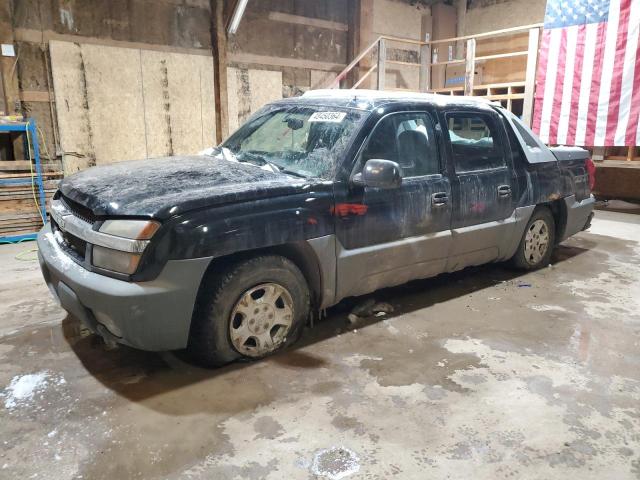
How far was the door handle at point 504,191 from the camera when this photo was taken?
13.6 ft

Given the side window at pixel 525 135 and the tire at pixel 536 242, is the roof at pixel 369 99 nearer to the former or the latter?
the side window at pixel 525 135

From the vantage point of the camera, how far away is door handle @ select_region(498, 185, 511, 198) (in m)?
4.16

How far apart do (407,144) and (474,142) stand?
2.72ft

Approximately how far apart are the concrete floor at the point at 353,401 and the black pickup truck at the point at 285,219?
337 mm

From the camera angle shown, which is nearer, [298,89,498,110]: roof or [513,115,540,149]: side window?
[298,89,498,110]: roof

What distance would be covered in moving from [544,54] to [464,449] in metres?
8.35

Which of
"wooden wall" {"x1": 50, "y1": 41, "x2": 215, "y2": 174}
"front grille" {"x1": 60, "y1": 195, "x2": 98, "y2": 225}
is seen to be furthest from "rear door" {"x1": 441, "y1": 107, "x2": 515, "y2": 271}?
"wooden wall" {"x1": 50, "y1": 41, "x2": 215, "y2": 174}

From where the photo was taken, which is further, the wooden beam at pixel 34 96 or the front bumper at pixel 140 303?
the wooden beam at pixel 34 96

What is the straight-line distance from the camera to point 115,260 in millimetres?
2510

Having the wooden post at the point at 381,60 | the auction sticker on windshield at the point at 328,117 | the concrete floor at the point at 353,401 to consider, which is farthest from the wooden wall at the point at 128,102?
the auction sticker on windshield at the point at 328,117

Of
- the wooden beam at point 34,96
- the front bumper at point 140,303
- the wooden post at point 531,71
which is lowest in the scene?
the front bumper at point 140,303

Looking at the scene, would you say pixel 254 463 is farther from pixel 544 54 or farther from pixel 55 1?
pixel 544 54

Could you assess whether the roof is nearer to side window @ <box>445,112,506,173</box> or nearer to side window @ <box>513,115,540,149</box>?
side window @ <box>445,112,506,173</box>

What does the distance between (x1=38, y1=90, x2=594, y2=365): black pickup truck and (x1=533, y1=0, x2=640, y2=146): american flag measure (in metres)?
4.70
